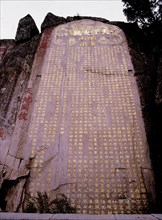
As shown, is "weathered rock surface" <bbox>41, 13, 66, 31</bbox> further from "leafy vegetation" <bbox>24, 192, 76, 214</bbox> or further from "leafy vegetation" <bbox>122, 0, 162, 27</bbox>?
"leafy vegetation" <bbox>24, 192, 76, 214</bbox>

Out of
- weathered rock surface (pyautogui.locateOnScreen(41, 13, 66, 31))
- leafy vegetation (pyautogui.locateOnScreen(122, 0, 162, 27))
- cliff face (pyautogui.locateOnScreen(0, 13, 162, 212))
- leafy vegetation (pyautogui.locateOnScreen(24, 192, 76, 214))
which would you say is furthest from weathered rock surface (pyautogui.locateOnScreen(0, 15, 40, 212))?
leafy vegetation (pyautogui.locateOnScreen(122, 0, 162, 27))

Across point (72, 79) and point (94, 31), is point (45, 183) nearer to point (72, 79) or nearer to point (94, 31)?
point (72, 79)

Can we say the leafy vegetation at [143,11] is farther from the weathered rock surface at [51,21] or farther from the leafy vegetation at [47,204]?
the leafy vegetation at [47,204]

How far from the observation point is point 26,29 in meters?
6.76

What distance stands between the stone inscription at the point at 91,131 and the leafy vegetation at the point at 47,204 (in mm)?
105

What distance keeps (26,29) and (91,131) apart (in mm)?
4753

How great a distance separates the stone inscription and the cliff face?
202mm

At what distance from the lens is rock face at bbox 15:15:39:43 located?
6.48 meters

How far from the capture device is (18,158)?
3.79 metres

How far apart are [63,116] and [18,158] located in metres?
1.26

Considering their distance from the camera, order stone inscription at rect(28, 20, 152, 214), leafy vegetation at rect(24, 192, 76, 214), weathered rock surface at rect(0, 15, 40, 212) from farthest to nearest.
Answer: weathered rock surface at rect(0, 15, 40, 212), stone inscription at rect(28, 20, 152, 214), leafy vegetation at rect(24, 192, 76, 214)

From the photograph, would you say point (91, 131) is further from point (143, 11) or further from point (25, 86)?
point (143, 11)

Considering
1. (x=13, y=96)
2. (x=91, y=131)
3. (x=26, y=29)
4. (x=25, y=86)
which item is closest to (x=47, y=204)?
(x=91, y=131)

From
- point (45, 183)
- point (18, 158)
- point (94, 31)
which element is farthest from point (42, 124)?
point (94, 31)
